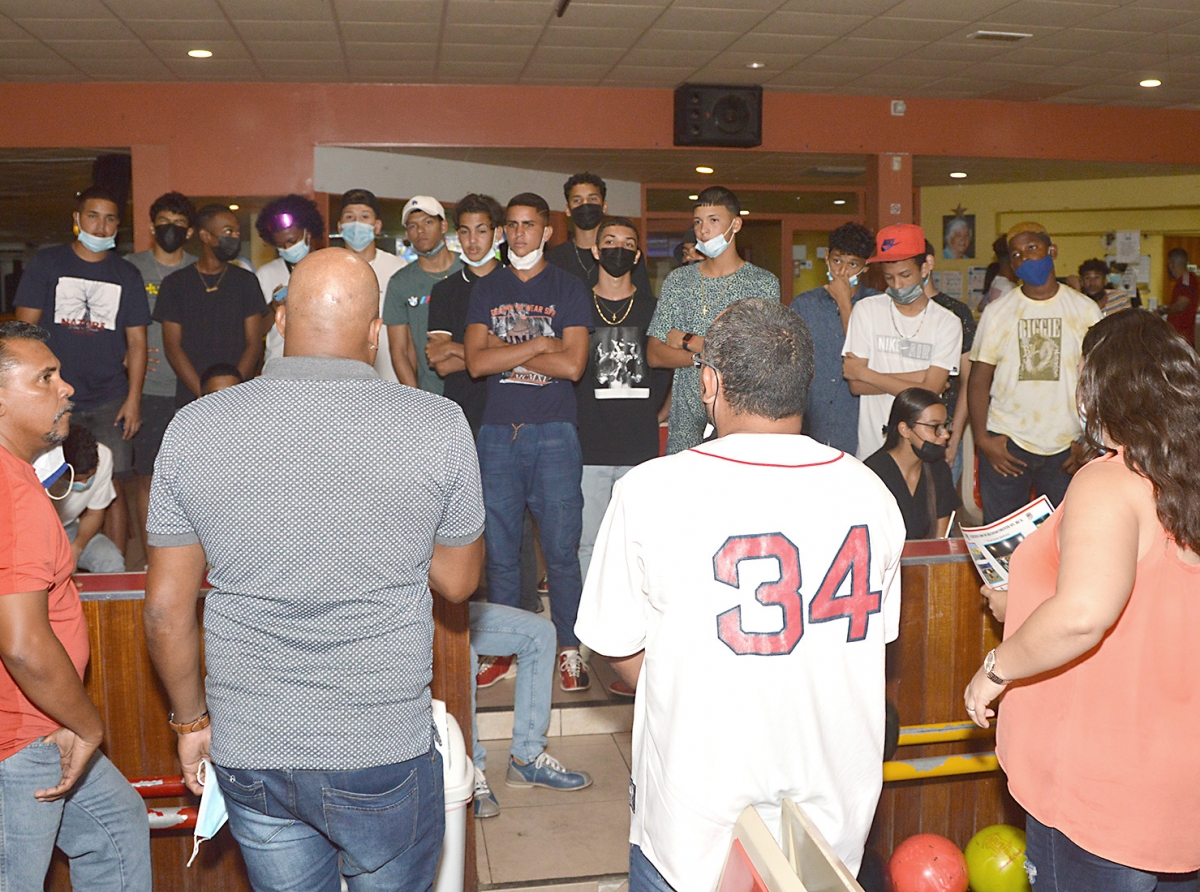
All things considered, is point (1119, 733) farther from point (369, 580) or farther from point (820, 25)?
point (820, 25)

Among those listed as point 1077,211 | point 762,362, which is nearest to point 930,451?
point 762,362

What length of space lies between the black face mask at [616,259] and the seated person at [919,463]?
1.17 meters

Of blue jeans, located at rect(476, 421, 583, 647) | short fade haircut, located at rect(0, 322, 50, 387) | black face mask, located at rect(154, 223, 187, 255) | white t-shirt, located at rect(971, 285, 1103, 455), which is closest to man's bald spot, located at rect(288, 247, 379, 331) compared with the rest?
short fade haircut, located at rect(0, 322, 50, 387)

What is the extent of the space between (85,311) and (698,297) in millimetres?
2768

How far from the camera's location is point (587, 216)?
4.43m

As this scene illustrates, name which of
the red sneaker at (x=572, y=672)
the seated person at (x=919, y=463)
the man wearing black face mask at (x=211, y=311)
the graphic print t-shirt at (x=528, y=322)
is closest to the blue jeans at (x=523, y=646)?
the red sneaker at (x=572, y=672)

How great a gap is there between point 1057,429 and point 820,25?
3244 mm

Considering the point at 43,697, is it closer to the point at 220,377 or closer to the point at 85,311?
the point at 220,377

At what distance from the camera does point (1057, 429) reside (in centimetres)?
429

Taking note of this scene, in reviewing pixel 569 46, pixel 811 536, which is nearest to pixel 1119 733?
pixel 811 536

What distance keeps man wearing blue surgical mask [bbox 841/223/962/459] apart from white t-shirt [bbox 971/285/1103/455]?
234mm

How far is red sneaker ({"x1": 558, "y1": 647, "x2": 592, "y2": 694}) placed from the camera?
3.92 metres

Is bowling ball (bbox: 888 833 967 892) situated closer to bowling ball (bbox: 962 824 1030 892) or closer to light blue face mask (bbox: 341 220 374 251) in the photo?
bowling ball (bbox: 962 824 1030 892)

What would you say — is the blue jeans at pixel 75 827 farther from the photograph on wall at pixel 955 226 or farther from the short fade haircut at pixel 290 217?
the photograph on wall at pixel 955 226
